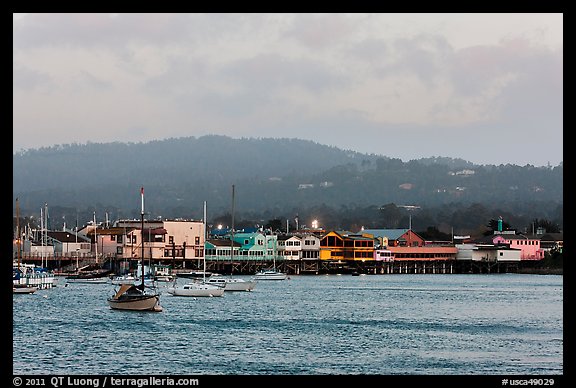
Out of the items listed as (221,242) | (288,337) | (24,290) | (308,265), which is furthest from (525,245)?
(288,337)

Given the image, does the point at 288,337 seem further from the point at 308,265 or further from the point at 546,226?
the point at 546,226

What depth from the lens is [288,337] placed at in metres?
39.2

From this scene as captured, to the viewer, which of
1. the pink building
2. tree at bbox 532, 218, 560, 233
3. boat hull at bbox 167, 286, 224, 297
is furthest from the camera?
tree at bbox 532, 218, 560, 233

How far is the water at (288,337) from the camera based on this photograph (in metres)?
30.3

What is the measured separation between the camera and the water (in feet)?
99.3

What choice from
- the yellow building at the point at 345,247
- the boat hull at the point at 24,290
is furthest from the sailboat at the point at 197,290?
the yellow building at the point at 345,247

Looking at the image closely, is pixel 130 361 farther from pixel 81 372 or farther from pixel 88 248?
pixel 88 248

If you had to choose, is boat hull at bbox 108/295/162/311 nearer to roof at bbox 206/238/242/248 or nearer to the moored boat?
the moored boat

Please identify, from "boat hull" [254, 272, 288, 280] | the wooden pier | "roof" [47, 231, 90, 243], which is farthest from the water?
"roof" [47, 231, 90, 243]

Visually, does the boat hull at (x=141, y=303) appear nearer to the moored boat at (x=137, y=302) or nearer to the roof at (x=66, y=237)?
the moored boat at (x=137, y=302)

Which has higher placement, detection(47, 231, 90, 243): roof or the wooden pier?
detection(47, 231, 90, 243): roof
